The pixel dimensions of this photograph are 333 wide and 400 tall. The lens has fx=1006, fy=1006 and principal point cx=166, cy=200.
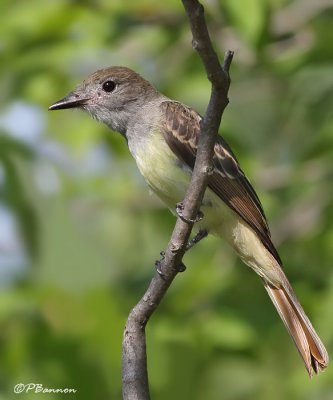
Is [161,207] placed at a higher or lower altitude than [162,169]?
higher

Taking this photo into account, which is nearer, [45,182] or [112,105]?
[112,105]

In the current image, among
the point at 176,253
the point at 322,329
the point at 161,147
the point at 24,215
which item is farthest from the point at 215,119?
the point at 24,215

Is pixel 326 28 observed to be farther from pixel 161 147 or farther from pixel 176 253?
pixel 176 253

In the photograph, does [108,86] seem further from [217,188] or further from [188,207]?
[188,207]

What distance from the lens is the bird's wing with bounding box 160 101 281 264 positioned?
498 cm

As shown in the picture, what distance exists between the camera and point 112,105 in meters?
5.74

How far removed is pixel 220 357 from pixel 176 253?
7.93 feet

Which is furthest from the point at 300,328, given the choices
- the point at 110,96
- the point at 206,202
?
the point at 110,96

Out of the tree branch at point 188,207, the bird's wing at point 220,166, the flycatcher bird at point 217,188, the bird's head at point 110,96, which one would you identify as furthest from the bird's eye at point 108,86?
the tree branch at point 188,207

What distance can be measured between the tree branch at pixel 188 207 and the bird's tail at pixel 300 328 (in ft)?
3.67

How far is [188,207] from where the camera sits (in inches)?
150

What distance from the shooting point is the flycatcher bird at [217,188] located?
16.2ft

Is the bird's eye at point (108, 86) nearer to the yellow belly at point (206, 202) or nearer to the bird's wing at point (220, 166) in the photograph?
the bird's wing at point (220, 166)

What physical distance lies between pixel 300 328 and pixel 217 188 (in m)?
0.82
